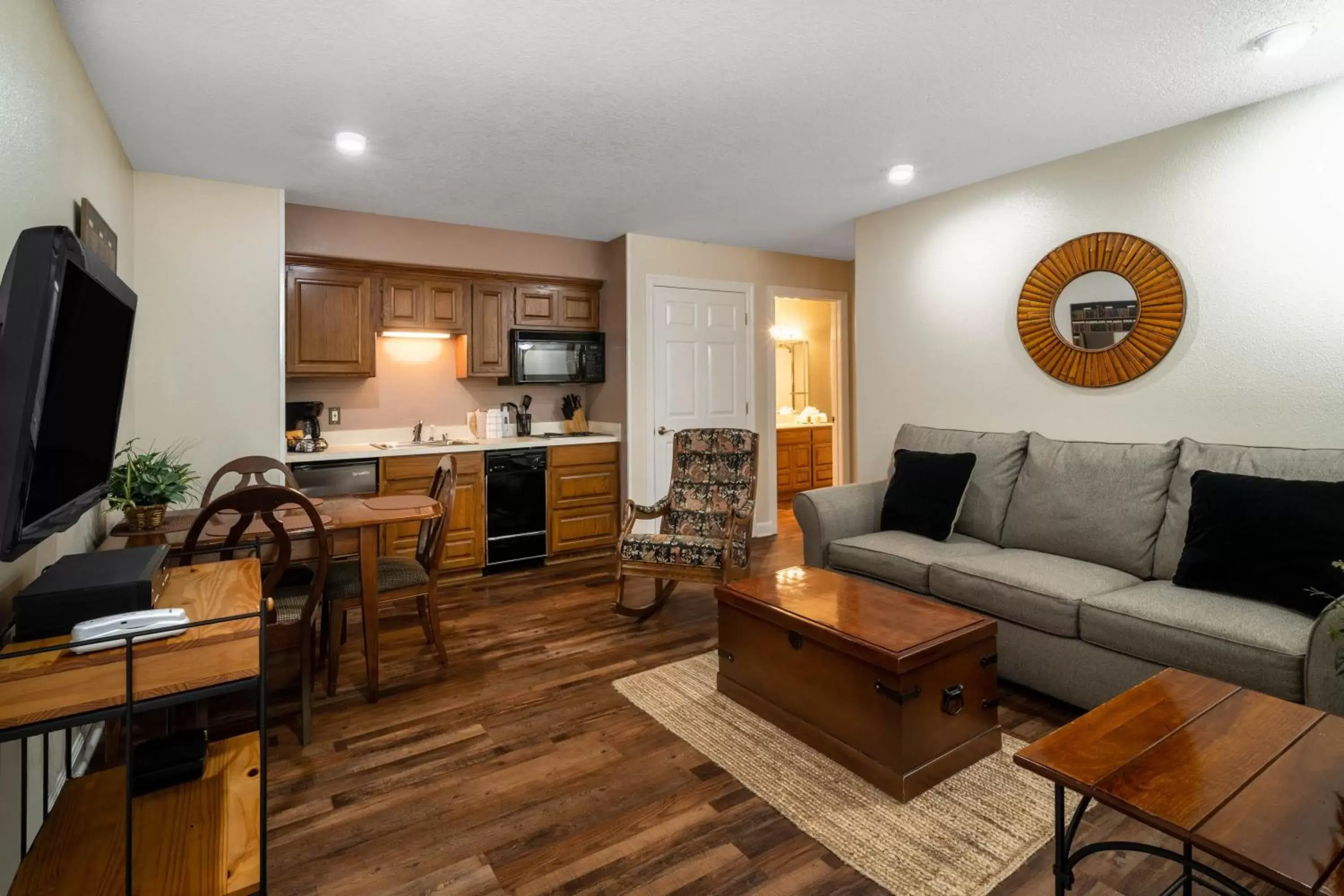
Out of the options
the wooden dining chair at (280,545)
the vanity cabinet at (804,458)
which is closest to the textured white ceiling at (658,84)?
the wooden dining chair at (280,545)

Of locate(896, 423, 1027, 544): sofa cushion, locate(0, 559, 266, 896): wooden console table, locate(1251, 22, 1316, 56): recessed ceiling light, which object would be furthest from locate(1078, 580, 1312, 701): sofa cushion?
locate(0, 559, 266, 896): wooden console table

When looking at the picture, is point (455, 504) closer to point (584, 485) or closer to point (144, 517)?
point (584, 485)

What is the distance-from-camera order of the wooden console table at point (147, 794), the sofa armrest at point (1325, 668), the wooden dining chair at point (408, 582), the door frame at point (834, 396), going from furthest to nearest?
the door frame at point (834, 396) < the wooden dining chair at point (408, 582) < the sofa armrest at point (1325, 668) < the wooden console table at point (147, 794)

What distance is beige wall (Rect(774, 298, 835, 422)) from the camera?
808 cm

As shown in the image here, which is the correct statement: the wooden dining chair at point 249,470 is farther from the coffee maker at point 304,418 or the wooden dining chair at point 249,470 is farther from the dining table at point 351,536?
the coffee maker at point 304,418

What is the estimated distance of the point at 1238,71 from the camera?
2611 millimetres

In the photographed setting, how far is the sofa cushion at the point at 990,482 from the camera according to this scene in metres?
3.51

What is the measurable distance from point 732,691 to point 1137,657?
1468 millimetres

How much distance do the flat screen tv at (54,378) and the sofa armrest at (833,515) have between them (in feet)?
9.59

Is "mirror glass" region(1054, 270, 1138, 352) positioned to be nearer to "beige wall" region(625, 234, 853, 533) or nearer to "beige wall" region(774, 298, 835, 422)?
"beige wall" region(625, 234, 853, 533)

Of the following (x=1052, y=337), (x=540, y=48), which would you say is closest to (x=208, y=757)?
(x=540, y=48)

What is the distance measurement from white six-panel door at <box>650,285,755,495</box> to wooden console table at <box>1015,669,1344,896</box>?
391 centimetres

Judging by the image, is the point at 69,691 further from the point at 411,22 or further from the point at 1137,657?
the point at 1137,657

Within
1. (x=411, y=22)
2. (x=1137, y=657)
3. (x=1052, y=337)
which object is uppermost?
(x=411, y=22)
